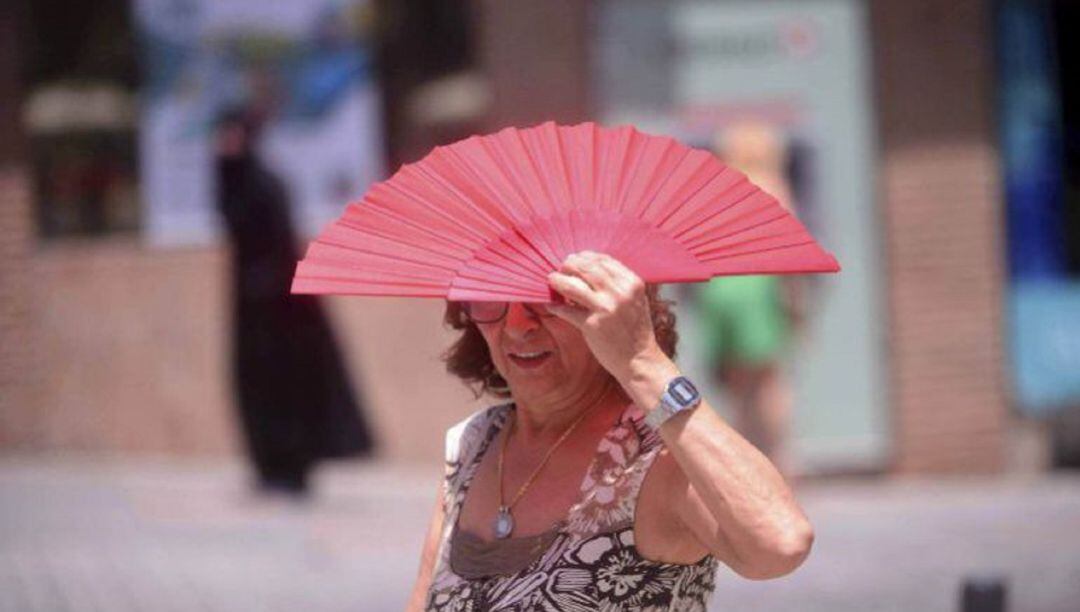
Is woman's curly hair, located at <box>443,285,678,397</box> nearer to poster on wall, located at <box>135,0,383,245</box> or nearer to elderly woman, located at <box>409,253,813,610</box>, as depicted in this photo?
elderly woman, located at <box>409,253,813,610</box>

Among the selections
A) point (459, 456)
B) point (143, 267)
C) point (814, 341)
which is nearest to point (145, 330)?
point (143, 267)

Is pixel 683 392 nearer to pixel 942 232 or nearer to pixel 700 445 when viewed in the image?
pixel 700 445

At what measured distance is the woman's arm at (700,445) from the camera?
275 centimetres

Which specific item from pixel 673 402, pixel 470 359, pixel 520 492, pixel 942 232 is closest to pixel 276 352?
pixel 942 232

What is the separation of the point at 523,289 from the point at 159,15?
341 inches

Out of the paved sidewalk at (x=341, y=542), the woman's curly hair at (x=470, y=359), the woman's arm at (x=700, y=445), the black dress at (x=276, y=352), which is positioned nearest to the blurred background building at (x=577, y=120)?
the paved sidewalk at (x=341, y=542)

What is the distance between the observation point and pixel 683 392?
9.16 feet

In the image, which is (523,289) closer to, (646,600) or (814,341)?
(646,600)

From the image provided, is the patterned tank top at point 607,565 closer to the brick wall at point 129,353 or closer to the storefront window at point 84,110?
the brick wall at point 129,353

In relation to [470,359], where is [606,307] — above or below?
above

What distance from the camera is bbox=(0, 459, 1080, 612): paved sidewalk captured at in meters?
7.91

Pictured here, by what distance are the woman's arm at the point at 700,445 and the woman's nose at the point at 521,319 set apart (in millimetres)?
201

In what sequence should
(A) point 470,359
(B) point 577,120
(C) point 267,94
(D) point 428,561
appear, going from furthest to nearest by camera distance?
(C) point 267,94 < (B) point 577,120 < (A) point 470,359 < (D) point 428,561

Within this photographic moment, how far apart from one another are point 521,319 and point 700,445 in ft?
1.24
